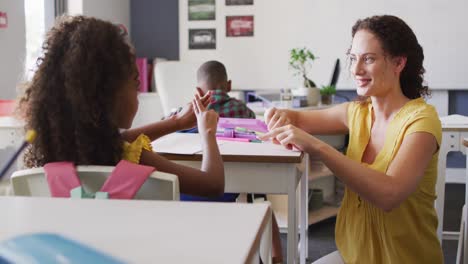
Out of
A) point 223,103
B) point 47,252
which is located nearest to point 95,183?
point 47,252

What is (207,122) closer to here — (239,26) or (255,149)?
(255,149)

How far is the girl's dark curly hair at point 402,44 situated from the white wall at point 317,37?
3.19 metres

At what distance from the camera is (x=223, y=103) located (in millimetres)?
2818

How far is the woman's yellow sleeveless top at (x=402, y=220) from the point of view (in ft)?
4.81

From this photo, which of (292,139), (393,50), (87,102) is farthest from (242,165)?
(87,102)

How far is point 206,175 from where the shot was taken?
4.44ft

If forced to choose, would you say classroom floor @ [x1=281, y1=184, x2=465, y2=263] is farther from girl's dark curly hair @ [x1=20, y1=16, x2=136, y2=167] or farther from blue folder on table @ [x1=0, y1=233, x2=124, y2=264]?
blue folder on table @ [x1=0, y1=233, x2=124, y2=264]

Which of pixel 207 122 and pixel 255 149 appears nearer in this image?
pixel 207 122

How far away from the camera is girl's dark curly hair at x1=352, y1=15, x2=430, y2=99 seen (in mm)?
1541

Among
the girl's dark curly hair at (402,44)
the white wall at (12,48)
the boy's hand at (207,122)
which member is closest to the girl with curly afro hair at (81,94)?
the boy's hand at (207,122)

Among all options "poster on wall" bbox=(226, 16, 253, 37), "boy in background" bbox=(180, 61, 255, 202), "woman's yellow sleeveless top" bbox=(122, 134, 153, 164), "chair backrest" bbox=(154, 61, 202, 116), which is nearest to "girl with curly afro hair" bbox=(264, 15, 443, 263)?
"woman's yellow sleeveless top" bbox=(122, 134, 153, 164)

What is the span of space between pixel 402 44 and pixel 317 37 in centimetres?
340

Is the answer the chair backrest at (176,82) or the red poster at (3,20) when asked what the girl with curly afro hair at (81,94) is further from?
the chair backrest at (176,82)

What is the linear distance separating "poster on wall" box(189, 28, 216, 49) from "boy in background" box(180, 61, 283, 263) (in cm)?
190
